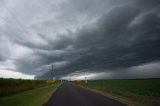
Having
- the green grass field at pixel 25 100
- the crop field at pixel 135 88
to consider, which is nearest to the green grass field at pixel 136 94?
the crop field at pixel 135 88

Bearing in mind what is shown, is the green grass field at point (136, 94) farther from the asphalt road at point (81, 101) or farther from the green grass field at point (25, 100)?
the green grass field at point (25, 100)

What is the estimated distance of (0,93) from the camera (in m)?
30.6

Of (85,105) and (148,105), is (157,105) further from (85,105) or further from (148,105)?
(85,105)

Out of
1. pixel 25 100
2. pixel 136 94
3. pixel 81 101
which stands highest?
pixel 25 100

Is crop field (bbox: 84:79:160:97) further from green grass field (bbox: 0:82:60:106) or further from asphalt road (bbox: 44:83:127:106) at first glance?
green grass field (bbox: 0:82:60:106)

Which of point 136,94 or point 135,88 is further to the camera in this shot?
point 135,88

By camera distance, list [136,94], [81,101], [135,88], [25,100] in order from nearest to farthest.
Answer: [81,101]
[25,100]
[136,94]
[135,88]

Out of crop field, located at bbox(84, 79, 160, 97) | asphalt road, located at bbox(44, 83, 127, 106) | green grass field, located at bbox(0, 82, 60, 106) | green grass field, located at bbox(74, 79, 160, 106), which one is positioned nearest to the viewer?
asphalt road, located at bbox(44, 83, 127, 106)

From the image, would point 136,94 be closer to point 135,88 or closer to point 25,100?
point 135,88

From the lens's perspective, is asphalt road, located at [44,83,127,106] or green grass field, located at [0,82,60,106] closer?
asphalt road, located at [44,83,127,106]

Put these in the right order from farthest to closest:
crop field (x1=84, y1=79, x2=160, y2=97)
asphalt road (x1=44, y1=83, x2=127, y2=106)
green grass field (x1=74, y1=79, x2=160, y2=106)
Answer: crop field (x1=84, y1=79, x2=160, y2=97) → green grass field (x1=74, y1=79, x2=160, y2=106) → asphalt road (x1=44, y1=83, x2=127, y2=106)

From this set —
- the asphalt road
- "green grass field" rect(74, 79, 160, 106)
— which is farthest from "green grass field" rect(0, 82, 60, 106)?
"green grass field" rect(74, 79, 160, 106)

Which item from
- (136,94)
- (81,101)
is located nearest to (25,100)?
(81,101)

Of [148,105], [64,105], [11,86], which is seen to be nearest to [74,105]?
[64,105]
